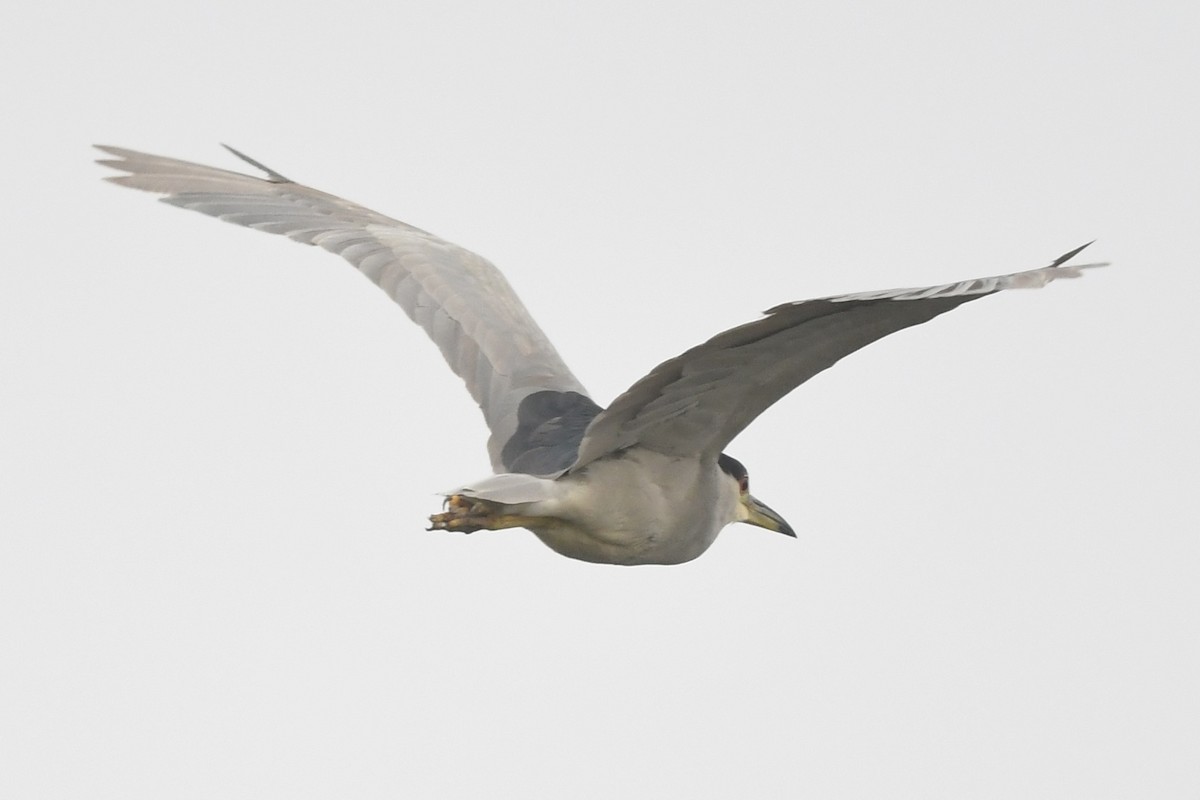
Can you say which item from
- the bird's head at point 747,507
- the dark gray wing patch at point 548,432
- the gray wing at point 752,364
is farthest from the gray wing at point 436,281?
the gray wing at point 752,364

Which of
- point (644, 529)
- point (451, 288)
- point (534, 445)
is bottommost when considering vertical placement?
point (644, 529)

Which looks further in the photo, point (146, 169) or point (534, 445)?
point (146, 169)

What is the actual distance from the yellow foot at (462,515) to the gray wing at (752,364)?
49 centimetres

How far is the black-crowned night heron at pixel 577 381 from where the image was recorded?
5609 millimetres

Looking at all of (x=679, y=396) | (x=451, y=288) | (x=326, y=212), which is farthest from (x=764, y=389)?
(x=326, y=212)

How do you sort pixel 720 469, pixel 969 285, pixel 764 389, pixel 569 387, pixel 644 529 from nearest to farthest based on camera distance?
pixel 969 285, pixel 764 389, pixel 644 529, pixel 720 469, pixel 569 387

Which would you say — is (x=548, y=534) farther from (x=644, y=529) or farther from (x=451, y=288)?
(x=451, y=288)

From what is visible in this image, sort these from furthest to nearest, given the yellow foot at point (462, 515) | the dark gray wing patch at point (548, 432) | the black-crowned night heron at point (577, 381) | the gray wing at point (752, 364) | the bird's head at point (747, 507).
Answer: the bird's head at point (747, 507) < the dark gray wing patch at point (548, 432) < the yellow foot at point (462, 515) < the black-crowned night heron at point (577, 381) < the gray wing at point (752, 364)

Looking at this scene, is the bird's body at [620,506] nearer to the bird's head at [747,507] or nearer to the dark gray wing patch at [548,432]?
the dark gray wing patch at [548,432]

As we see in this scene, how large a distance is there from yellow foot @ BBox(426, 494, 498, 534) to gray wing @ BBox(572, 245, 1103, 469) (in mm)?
486

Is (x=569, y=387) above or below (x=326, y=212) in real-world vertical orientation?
below

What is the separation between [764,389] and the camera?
20.6ft

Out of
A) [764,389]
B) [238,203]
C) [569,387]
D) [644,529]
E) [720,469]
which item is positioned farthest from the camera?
[238,203]

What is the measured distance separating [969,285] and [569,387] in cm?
364
